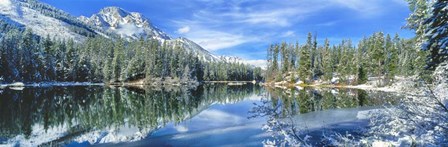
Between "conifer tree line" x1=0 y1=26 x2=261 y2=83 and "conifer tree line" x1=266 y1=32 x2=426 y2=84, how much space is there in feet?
108

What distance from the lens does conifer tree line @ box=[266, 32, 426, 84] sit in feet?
260

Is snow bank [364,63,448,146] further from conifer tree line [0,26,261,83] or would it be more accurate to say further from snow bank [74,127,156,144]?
conifer tree line [0,26,261,83]

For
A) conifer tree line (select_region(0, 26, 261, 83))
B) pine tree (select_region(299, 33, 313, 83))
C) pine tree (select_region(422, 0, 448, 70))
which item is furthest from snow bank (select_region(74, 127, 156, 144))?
pine tree (select_region(299, 33, 313, 83))

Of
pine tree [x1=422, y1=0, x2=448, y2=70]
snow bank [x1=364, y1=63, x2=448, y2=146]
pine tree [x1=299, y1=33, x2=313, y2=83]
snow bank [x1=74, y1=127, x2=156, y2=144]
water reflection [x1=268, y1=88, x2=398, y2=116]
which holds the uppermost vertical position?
pine tree [x1=299, y1=33, x2=313, y2=83]

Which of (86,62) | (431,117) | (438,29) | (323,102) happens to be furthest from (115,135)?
(86,62)

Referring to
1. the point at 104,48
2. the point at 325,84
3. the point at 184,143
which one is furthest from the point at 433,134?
the point at 104,48

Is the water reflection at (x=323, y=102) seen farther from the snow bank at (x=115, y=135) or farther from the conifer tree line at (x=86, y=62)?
the conifer tree line at (x=86, y=62)

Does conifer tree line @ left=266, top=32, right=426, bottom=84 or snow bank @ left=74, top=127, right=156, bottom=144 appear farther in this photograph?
conifer tree line @ left=266, top=32, right=426, bottom=84

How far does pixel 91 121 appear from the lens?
80.0ft

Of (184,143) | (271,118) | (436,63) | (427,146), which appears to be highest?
(436,63)

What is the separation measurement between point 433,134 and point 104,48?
132804 mm

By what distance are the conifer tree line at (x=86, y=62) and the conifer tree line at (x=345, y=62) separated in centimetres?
3298

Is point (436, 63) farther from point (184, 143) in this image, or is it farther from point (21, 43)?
point (21, 43)

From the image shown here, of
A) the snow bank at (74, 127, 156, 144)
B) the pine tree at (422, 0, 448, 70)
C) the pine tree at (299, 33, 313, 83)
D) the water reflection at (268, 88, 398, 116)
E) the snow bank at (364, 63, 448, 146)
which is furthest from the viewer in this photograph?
the pine tree at (299, 33, 313, 83)
